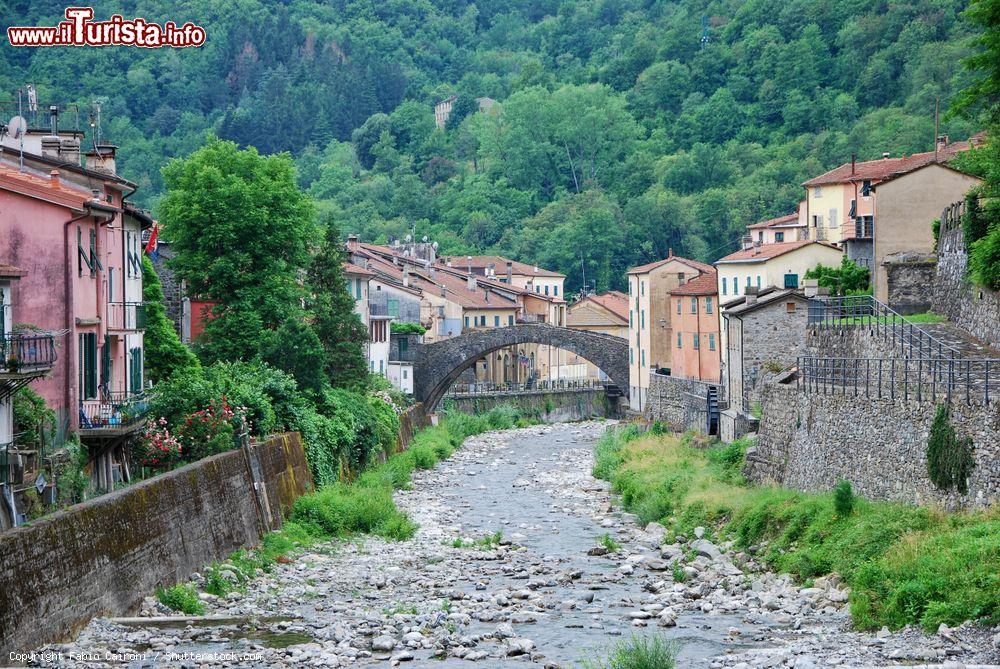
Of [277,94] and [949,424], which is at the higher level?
[277,94]

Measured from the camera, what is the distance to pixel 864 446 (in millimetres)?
27797

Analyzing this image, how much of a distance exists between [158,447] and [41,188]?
600cm

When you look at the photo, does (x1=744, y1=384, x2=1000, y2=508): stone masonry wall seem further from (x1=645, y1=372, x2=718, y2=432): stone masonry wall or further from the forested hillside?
the forested hillside

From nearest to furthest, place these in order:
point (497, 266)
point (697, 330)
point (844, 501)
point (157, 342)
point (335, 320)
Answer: point (844, 501)
point (157, 342)
point (335, 320)
point (697, 330)
point (497, 266)

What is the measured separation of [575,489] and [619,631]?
924 inches

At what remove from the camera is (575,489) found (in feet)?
150

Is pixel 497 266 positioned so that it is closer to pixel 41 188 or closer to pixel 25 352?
pixel 41 188

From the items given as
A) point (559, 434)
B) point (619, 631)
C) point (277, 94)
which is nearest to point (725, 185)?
point (559, 434)

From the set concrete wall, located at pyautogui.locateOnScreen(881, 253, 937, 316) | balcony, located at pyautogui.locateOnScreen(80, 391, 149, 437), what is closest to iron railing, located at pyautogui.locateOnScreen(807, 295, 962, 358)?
concrete wall, located at pyautogui.locateOnScreen(881, 253, 937, 316)

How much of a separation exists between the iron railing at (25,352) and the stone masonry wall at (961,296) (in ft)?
64.5

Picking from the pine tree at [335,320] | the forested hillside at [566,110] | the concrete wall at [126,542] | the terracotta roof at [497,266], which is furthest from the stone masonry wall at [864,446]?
the terracotta roof at [497,266]

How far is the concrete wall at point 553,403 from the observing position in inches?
3088

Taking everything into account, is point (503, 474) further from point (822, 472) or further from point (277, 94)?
point (277, 94)

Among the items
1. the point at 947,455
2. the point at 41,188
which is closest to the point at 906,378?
the point at 947,455
